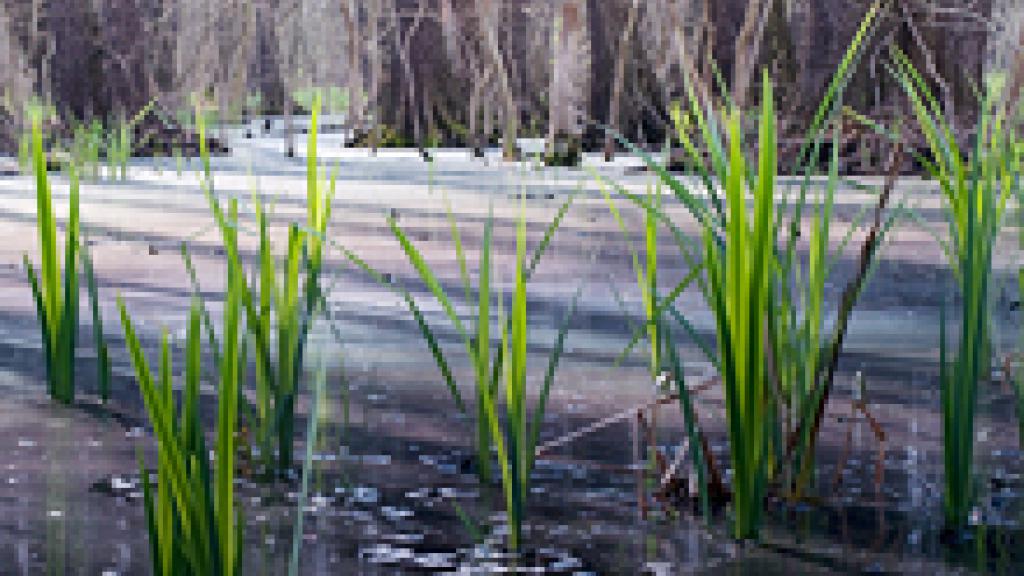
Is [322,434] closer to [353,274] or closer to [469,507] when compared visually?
[469,507]

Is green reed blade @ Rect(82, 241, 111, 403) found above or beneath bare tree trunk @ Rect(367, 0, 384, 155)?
beneath

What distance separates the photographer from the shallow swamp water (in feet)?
4.85

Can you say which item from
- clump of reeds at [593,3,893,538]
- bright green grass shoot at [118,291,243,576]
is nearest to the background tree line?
clump of reeds at [593,3,893,538]

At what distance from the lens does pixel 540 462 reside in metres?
1.86

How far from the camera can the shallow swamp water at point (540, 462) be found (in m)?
1.48

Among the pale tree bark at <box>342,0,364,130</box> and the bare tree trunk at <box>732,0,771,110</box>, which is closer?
the bare tree trunk at <box>732,0,771,110</box>

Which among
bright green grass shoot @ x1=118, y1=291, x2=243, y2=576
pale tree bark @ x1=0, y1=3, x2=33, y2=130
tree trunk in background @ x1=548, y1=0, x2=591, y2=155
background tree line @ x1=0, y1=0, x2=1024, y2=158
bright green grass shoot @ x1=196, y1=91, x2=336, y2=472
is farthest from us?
pale tree bark @ x1=0, y1=3, x2=33, y2=130

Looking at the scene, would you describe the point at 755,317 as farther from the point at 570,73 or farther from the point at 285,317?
the point at 570,73

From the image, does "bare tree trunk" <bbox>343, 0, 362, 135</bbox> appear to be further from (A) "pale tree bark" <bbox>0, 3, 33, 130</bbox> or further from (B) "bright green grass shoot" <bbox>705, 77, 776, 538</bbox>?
(B) "bright green grass shoot" <bbox>705, 77, 776, 538</bbox>

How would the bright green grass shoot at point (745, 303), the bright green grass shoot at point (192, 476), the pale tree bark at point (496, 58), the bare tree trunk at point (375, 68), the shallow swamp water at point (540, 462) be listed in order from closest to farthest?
the bright green grass shoot at point (192, 476) → the bright green grass shoot at point (745, 303) → the shallow swamp water at point (540, 462) → the pale tree bark at point (496, 58) → the bare tree trunk at point (375, 68)

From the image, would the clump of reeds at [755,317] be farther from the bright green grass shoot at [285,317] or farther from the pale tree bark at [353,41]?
the pale tree bark at [353,41]

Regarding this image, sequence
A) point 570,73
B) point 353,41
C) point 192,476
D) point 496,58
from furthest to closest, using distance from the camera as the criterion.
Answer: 1. point 353,41
2. point 570,73
3. point 496,58
4. point 192,476

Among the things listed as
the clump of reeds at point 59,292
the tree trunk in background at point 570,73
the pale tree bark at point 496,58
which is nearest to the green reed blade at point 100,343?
the clump of reeds at point 59,292

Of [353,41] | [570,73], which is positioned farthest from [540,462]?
[353,41]
